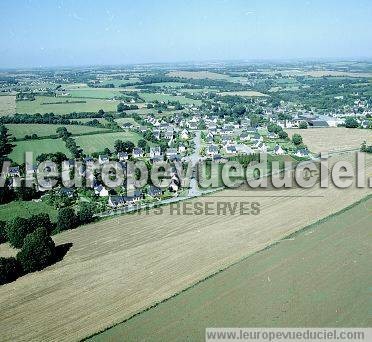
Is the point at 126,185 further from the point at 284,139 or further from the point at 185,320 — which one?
the point at 284,139

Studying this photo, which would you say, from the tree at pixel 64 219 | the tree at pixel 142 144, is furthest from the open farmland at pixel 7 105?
the tree at pixel 64 219

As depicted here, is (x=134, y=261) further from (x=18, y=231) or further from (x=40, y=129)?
(x=40, y=129)

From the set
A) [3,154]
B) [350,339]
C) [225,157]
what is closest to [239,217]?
[350,339]

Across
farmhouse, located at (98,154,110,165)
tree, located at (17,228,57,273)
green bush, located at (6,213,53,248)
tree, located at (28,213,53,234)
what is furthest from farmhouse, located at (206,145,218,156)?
tree, located at (17,228,57,273)

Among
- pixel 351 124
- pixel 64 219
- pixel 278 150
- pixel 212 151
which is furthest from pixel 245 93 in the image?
pixel 64 219

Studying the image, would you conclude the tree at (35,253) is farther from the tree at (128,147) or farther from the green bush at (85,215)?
the tree at (128,147)

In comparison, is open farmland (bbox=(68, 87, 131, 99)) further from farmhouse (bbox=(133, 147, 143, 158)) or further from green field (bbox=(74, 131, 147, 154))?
farmhouse (bbox=(133, 147, 143, 158))
